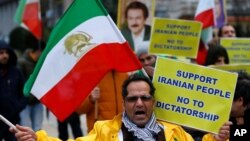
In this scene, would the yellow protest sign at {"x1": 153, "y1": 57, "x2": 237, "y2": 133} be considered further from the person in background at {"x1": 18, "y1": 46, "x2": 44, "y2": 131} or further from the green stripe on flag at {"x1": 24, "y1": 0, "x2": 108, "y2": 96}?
the person in background at {"x1": 18, "y1": 46, "x2": 44, "y2": 131}

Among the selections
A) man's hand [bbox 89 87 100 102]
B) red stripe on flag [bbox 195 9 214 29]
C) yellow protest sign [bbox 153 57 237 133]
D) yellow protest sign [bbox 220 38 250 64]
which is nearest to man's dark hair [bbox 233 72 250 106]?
yellow protest sign [bbox 153 57 237 133]

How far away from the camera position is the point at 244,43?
370 inches

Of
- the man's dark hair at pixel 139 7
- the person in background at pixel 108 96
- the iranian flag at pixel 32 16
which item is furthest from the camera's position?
the iranian flag at pixel 32 16

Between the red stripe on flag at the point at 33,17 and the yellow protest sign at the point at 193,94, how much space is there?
323 inches

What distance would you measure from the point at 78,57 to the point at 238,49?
165 inches

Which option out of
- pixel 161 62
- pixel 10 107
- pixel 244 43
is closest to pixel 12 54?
pixel 10 107

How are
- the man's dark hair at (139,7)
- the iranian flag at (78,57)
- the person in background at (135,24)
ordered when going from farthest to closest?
the man's dark hair at (139,7) → the person in background at (135,24) → the iranian flag at (78,57)

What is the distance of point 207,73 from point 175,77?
0.22m

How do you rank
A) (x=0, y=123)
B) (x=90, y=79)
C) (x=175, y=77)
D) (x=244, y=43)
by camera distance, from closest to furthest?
(x=175, y=77) < (x=90, y=79) < (x=0, y=123) < (x=244, y=43)

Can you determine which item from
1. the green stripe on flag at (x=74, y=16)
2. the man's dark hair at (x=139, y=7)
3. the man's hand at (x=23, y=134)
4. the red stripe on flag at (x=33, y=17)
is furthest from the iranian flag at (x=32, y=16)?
the man's hand at (x=23, y=134)

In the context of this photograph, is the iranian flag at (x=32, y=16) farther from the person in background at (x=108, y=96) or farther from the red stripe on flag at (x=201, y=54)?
the person in background at (x=108, y=96)

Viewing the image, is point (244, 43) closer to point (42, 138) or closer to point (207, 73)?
point (207, 73)

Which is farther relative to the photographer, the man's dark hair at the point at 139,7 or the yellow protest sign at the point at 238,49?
the yellow protest sign at the point at 238,49

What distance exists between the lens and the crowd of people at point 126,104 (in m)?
4.80
